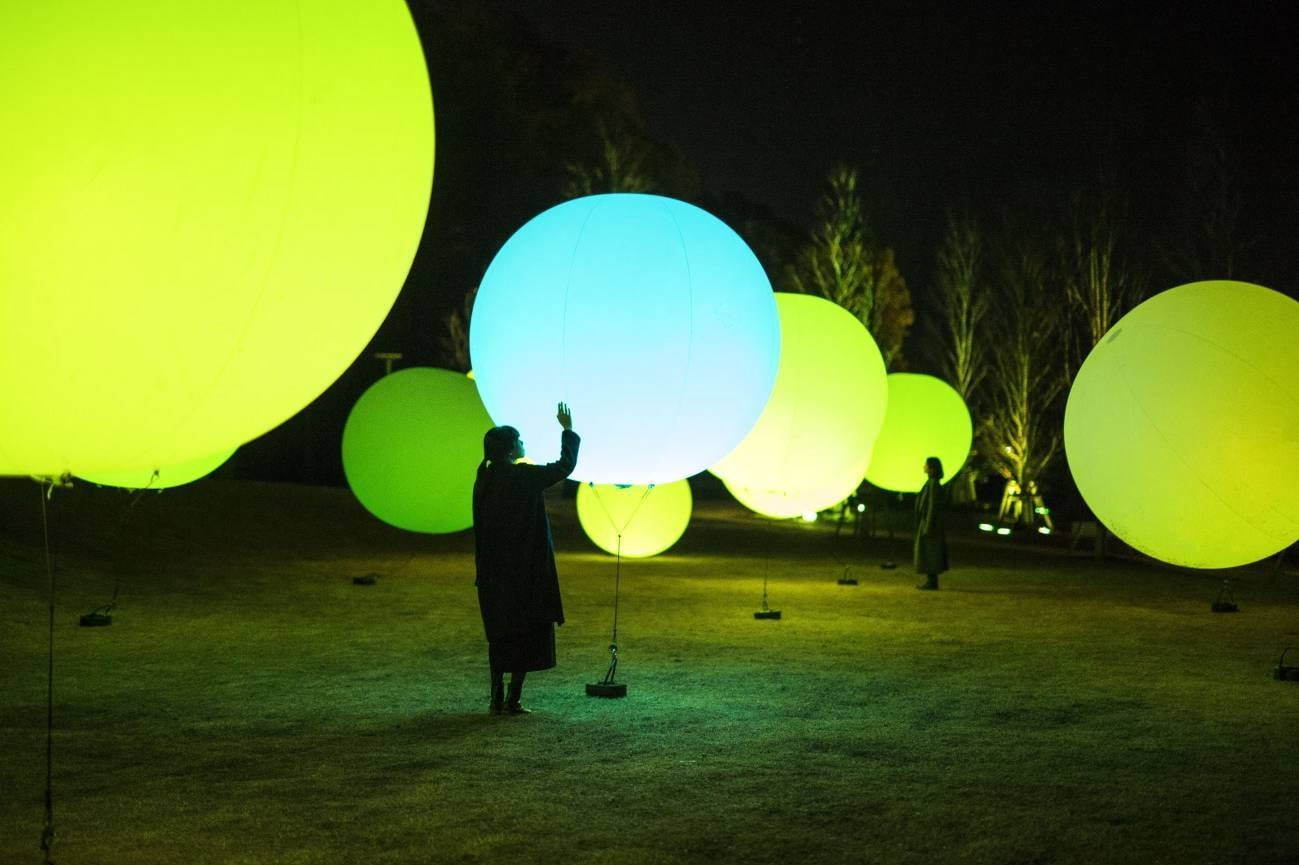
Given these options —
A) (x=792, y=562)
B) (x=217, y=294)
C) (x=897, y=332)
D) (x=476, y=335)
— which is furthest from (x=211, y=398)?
(x=897, y=332)

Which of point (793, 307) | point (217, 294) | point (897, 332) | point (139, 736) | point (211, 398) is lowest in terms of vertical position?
point (139, 736)

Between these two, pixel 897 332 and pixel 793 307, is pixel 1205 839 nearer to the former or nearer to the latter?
pixel 793 307

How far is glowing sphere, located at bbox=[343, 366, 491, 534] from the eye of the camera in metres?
15.2

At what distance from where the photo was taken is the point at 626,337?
328 inches

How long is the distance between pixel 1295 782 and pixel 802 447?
851 centimetres

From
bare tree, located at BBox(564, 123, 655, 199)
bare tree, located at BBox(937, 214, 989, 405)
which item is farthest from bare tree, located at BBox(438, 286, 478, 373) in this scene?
bare tree, located at BBox(937, 214, 989, 405)

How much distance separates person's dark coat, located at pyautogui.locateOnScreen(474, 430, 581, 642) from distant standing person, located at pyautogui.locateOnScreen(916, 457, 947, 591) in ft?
33.1

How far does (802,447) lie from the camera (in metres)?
14.8

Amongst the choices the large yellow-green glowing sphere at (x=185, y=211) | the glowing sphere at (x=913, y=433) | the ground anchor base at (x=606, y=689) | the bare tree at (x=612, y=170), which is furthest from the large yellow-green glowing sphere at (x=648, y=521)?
the bare tree at (x=612, y=170)

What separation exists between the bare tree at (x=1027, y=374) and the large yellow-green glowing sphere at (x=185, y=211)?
1262 inches

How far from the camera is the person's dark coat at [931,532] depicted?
17.3 m

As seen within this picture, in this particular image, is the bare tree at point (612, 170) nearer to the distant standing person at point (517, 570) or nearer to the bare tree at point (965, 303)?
the bare tree at point (965, 303)

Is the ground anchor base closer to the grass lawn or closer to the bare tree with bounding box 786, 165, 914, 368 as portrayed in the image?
the grass lawn

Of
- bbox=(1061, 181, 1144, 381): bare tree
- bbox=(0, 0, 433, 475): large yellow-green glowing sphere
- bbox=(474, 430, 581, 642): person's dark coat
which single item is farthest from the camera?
bbox=(1061, 181, 1144, 381): bare tree
